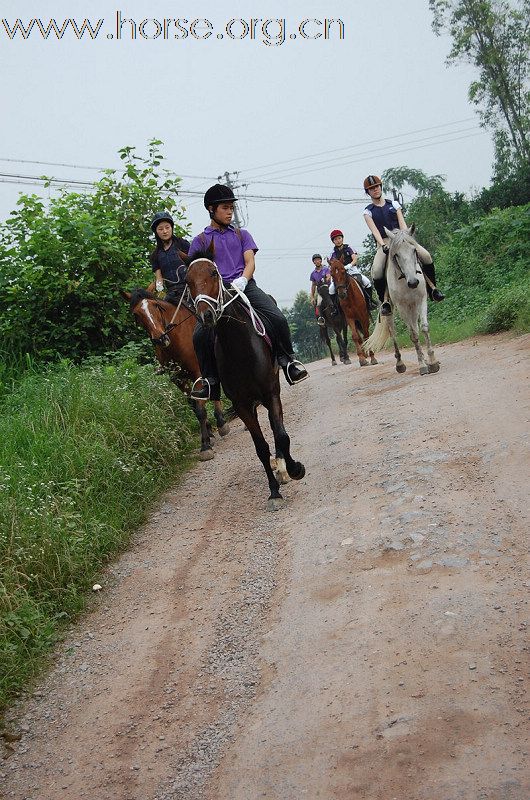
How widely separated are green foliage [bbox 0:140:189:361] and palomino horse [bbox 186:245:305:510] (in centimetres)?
482

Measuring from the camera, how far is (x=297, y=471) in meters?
8.04

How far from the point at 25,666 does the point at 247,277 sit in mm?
3995

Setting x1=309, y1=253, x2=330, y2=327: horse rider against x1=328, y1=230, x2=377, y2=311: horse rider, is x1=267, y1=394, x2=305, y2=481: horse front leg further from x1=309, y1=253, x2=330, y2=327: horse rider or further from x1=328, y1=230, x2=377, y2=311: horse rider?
x1=309, y1=253, x2=330, y2=327: horse rider

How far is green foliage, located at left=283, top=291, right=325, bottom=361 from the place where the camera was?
75.3m

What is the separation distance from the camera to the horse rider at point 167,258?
38.8ft

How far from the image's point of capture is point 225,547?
7.09 metres

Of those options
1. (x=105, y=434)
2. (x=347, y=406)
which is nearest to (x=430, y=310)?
(x=347, y=406)

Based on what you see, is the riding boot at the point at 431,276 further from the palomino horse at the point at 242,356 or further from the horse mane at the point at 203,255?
the horse mane at the point at 203,255

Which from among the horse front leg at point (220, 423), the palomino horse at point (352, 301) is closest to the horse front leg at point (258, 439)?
the horse front leg at point (220, 423)

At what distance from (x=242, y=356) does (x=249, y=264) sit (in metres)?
0.95

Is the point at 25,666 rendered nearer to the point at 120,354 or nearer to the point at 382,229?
the point at 120,354

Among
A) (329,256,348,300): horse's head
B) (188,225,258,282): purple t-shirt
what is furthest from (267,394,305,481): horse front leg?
(329,256,348,300): horse's head

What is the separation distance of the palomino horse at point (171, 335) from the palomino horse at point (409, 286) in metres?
3.03

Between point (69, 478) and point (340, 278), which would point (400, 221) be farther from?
point (69, 478)
